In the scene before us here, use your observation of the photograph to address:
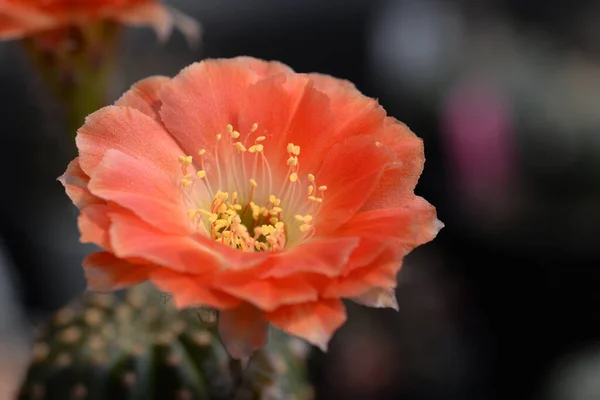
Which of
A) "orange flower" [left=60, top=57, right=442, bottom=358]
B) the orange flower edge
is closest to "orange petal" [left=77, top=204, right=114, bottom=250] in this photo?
"orange flower" [left=60, top=57, right=442, bottom=358]

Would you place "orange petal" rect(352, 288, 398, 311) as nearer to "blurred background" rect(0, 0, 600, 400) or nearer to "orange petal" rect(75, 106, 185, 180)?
"orange petal" rect(75, 106, 185, 180)

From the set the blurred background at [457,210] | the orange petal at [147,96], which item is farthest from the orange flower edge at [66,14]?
the blurred background at [457,210]

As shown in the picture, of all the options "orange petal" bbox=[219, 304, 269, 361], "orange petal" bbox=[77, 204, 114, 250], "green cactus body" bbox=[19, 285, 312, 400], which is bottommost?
"green cactus body" bbox=[19, 285, 312, 400]

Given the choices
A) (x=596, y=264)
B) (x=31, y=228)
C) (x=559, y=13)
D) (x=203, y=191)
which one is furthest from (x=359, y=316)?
(x=559, y=13)

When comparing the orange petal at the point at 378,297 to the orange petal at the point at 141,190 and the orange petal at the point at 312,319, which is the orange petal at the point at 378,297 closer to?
the orange petal at the point at 312,319

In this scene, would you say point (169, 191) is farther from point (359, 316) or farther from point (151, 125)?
point (359, 316)

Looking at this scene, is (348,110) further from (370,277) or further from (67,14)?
(67,14)

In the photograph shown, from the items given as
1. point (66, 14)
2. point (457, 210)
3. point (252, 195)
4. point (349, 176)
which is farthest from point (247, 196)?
point (457, 210)
